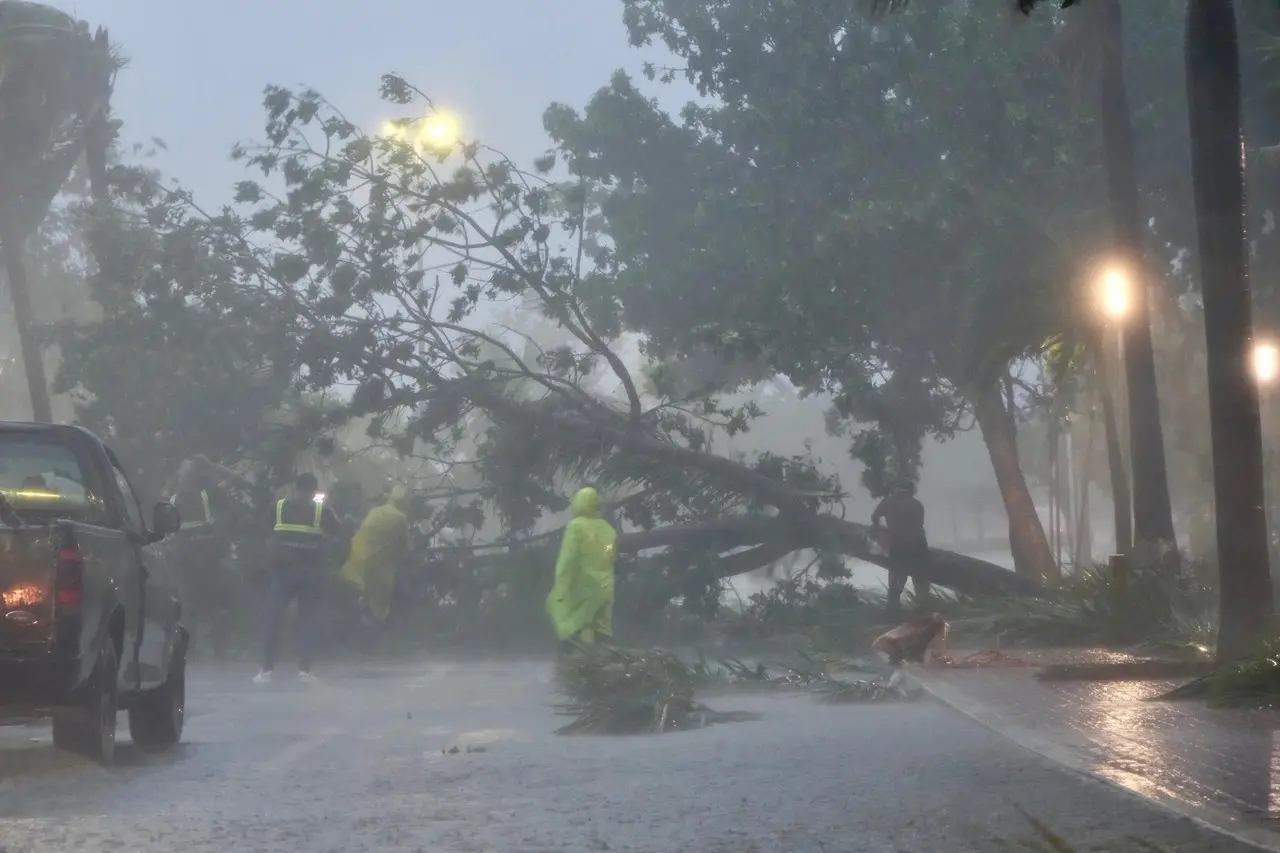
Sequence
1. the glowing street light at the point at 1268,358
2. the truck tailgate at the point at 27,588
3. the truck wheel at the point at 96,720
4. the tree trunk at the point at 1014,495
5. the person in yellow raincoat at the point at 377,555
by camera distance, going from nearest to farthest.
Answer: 1. the truck tailgate at the point at 27,588
2. the truck wheel at the point at 96,720
3. the person in yellow raincoat at the point at 377,555
4. the tree trunk at the point at 1014,495
5. the glowing street light at the point at 1268,358

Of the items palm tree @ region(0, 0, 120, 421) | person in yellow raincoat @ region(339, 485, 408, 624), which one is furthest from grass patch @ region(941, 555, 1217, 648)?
palm tree @ region(0, 0, 120, 421)

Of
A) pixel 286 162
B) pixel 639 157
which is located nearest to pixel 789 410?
pixel 639 157

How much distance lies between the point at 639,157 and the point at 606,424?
33.7 ft

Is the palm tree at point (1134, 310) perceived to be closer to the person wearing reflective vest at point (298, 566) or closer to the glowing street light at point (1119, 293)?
the glowing street light at point (1119, 293)

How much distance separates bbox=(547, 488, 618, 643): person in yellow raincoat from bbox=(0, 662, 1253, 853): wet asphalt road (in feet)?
9.15

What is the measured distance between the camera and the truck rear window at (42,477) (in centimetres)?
1010

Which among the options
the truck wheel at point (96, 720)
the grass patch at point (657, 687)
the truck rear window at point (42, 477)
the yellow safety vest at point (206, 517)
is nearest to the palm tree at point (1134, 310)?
the grass patch at point (657, 687)

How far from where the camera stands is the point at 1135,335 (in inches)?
723

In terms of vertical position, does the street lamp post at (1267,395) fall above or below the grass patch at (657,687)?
above

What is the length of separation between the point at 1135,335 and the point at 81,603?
12548 mm

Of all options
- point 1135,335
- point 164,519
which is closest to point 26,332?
point 1135,335

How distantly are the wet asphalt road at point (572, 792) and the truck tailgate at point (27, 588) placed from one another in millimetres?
690

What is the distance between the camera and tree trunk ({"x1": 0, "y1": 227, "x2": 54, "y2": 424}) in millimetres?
30094

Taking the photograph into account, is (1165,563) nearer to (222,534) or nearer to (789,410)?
(222,534)
